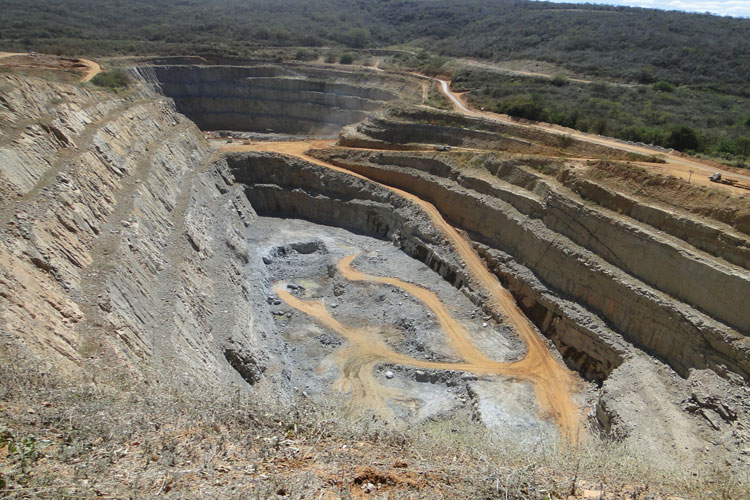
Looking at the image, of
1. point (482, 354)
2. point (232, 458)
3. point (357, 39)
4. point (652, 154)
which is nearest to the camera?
point (232, 458)

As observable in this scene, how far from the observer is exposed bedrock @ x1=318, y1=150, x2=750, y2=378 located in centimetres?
1934

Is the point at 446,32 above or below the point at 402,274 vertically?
above

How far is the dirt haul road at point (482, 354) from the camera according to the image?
21.6m

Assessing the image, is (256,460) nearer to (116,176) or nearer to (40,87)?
(116,176)

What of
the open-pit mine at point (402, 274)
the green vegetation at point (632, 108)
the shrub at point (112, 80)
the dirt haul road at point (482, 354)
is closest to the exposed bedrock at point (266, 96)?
the shrub at point (112, 80)

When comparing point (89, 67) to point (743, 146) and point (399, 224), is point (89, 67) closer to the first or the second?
point (399, 224)

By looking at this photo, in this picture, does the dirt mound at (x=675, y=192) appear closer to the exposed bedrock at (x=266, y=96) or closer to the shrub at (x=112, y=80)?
the exposed bedrock at (x=266, y=96)

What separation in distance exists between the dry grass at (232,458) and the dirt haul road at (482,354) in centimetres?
946

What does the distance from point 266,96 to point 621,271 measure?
51.5 m

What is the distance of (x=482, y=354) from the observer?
81.2 ft

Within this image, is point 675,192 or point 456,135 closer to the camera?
point 675,192

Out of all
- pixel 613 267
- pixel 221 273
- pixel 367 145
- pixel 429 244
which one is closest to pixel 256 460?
pixel 221 273

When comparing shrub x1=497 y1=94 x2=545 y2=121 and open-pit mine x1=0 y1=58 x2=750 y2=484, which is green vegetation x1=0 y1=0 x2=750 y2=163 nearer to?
shrub x1=497 y1=94 x2=545 y2=121

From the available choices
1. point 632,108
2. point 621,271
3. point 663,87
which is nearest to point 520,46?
point 663,87
